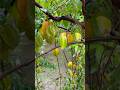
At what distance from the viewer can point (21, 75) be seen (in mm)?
858

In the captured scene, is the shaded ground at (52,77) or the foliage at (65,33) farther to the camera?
the shaded ground at (52,77)

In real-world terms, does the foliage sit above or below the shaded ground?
above

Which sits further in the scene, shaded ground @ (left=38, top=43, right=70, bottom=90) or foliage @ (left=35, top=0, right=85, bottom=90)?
shaded ground @ (left=38, top=43, right=70, bottom=90)

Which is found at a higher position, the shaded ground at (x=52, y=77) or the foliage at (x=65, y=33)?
the foliage at (x=65, y=33)

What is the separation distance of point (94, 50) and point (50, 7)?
1.31 ft

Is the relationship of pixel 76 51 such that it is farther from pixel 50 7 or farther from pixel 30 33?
pixel 30 33

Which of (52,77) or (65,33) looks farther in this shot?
(52,77)

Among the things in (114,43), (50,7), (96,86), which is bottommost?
(96,86)

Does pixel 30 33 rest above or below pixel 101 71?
above

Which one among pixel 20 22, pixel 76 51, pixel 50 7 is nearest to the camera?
pixel 20 22

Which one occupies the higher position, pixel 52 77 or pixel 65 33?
pixel 65 33

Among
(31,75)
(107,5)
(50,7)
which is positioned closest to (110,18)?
(107,5)

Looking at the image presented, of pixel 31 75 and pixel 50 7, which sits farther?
pixel 50 7

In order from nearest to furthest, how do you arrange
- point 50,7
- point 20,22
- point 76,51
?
point 20,22 < point 50,7 < point 76,51
